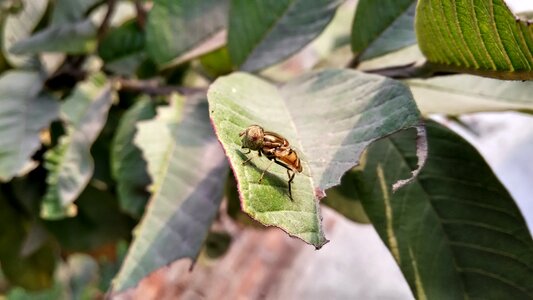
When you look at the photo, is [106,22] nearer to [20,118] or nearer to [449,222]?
[20,118]

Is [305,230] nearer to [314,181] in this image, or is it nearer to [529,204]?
[314,181]

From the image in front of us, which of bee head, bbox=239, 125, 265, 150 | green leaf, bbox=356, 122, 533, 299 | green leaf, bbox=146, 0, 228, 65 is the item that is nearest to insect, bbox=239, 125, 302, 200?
bee head, bbox=239, 125, 265, 150

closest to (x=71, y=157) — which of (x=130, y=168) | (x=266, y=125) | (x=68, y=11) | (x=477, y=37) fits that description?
(x=130, y=168)

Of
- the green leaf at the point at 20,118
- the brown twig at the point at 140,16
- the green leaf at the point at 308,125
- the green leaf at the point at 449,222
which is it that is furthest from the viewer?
the brown twig at the point at 140,16

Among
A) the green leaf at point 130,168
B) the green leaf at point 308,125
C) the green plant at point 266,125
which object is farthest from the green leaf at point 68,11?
the green leaf at point 308,125

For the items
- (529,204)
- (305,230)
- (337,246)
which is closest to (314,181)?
(305,230)

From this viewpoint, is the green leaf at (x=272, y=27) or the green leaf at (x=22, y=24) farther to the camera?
the green leaf at (x=22, y=24)

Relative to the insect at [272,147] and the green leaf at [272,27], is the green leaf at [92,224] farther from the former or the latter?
the insect at [272,147]
